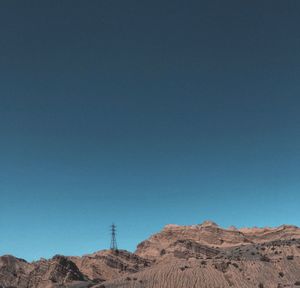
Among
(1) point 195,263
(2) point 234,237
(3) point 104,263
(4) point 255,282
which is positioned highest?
(2) point 234,237

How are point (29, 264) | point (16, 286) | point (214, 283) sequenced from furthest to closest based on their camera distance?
point (29, 264)
point (16, 286)
point (214, 283)

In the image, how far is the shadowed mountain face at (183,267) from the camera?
69875 mm

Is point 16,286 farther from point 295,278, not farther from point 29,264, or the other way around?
point 295,278

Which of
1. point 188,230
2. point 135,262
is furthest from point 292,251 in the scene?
point 188,230

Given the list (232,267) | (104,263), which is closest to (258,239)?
(104,263)

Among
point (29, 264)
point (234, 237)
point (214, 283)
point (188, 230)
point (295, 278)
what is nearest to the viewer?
point (214, 283)

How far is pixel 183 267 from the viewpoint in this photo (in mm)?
74688

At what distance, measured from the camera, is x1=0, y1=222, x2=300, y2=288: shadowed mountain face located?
229 ft

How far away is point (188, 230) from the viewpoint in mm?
197000

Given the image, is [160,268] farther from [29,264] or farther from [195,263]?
[29,264]

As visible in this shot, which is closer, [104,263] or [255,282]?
[255,282]

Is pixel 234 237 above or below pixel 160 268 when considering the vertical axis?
above

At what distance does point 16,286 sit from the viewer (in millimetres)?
108812

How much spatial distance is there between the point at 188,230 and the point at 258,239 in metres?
34.2
